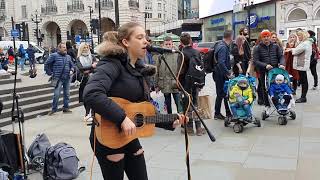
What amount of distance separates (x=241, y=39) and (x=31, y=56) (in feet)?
49.7

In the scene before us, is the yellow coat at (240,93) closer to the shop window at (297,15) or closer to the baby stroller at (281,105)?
the baby stroller at (281,105)

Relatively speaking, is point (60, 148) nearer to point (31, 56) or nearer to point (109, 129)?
point (109, 129)

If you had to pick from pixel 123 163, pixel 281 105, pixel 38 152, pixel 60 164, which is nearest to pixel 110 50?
pixel 123 163

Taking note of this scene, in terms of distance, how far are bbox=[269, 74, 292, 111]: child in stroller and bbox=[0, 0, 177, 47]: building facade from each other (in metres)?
71.6

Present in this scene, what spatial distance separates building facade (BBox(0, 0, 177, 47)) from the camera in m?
80.2

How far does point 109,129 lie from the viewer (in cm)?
303

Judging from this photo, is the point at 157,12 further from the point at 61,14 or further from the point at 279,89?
the point at 279,89

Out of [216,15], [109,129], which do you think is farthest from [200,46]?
[109,129]

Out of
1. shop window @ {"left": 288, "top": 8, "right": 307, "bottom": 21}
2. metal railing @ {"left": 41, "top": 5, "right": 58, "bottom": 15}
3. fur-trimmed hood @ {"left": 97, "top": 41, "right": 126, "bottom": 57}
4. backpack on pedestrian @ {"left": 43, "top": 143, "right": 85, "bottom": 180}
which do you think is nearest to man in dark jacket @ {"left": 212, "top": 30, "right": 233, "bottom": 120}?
backpack on pedestrian @ {"left": 43, "top": 143, "right": 85, "bottom": 180}

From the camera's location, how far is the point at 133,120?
311cm

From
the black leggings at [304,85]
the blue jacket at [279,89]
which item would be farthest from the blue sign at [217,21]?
the blue jacket at [279,89]

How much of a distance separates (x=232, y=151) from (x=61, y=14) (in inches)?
3145

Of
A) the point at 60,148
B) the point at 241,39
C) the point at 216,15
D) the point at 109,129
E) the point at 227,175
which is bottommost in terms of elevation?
the point at 227,175

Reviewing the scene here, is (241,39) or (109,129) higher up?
(241,39)
